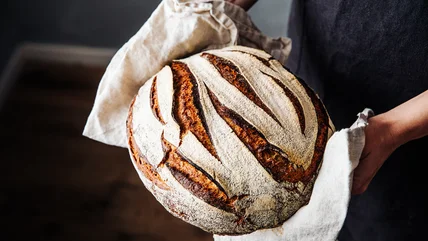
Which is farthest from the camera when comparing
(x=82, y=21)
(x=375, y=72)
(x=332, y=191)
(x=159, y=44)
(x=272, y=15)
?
(x=82, y=21)

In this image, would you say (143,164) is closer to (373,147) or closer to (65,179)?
(373,147)

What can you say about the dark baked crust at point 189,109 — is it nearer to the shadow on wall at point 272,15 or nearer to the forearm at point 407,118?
the forearm at point 407,118

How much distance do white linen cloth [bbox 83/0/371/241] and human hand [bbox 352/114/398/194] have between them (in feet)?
0.09

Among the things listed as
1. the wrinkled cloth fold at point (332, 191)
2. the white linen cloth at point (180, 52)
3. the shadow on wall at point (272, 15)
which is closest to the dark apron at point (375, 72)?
the white linen cloth at point (180, 52)

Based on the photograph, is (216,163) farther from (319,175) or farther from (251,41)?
(251,41)

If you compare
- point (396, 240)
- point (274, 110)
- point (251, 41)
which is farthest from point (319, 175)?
point (396, 240)

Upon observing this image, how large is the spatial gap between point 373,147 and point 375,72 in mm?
273

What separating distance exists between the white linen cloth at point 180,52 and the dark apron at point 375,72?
117 mm

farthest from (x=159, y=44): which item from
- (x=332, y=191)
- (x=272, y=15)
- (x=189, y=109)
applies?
(x=272, y=15)

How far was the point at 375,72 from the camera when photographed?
96 centimetres

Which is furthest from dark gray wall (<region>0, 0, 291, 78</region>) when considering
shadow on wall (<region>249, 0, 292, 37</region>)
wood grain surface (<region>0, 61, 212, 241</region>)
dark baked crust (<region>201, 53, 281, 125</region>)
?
dark baked crust (<region>201, 53, 281, 125</region>)

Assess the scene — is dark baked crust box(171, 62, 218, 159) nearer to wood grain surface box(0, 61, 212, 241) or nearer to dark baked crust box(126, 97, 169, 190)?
dark baked crust box(126, 97, 169, 190)

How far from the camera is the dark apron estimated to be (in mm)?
881

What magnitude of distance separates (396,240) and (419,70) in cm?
47
